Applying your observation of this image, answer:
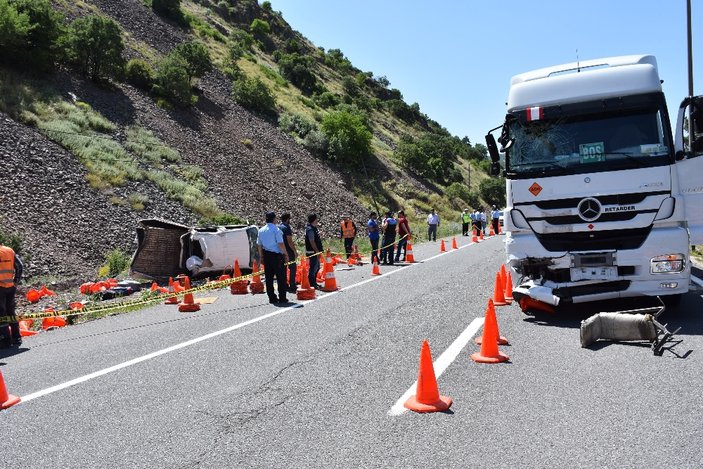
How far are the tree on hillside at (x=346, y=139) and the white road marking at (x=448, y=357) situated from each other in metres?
40.2

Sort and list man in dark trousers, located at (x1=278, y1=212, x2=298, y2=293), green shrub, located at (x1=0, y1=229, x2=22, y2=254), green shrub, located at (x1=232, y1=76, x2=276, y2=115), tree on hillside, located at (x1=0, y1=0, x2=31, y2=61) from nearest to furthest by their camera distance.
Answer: man in dark trousers, located at (x1=278, y1=212, x2=298, y2=293), green shrub, located at (x1=0, y1=229, x2=22, y2=254), tree on hillside, located at (x1=0, y1=0, x2=31, y2=61), green shrub, located at (x1=232, y1=76, x2=276, y2=115)

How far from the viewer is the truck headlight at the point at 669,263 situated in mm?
7762

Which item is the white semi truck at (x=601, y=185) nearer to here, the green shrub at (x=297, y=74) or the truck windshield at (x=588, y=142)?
the truck windshield at (x=588, y=142)

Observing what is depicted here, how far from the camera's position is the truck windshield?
26.3 feet

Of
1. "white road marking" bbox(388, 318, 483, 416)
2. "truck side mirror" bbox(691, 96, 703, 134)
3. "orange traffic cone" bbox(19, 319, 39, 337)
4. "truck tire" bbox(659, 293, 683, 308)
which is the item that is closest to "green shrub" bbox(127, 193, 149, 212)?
"orange traffic cone" bbox(19, 319, 39, 337)

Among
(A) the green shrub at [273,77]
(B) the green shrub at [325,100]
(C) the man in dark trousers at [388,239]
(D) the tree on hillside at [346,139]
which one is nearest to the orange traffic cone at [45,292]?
(C) the man in dark trousers at [388,239]

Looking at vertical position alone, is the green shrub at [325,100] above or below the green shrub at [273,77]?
below

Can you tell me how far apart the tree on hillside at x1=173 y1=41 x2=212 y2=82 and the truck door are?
39.6 metres

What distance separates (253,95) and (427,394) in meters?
43.7

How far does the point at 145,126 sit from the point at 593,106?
2886 centimetres

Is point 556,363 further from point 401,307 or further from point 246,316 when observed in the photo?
point 246,316

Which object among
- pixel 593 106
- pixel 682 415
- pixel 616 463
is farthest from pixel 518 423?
pixel 593 106

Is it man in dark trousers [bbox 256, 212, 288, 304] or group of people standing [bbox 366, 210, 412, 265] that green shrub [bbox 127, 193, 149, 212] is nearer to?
group of people standing [bbox 366, 210, 412, 265]

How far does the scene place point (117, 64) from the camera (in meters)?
34.8
